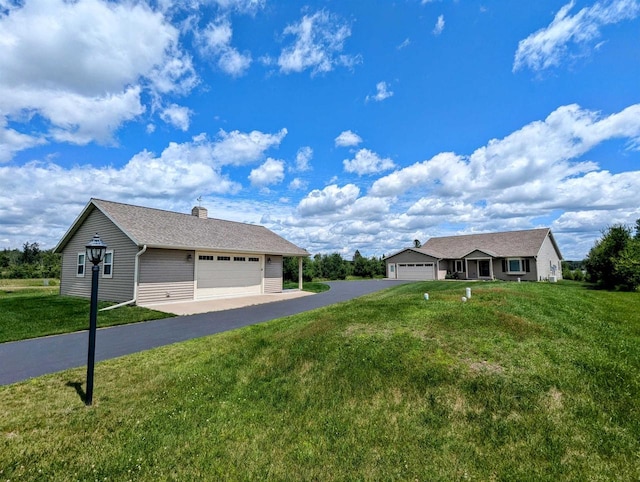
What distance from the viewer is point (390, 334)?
6.50 m

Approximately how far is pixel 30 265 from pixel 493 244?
188 feet

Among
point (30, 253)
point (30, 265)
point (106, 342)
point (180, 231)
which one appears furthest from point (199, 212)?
point (30, 253)

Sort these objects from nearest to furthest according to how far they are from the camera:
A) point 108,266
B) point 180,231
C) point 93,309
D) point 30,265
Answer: point 93,309 < point 108,266 < point 180,231 < point 30,265

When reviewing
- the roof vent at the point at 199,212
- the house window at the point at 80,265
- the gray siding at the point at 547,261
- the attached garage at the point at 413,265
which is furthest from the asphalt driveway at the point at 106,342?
the gray siding at the point at 547,261

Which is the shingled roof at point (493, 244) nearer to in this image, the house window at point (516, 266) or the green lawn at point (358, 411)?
the house window at point (516, 266)

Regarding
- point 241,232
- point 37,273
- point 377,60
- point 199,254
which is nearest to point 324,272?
point 241,232

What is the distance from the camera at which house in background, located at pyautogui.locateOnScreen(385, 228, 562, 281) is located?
101ft

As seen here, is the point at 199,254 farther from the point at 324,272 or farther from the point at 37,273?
the point at 37,273

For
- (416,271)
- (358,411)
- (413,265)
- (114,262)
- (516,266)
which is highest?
(114,262)

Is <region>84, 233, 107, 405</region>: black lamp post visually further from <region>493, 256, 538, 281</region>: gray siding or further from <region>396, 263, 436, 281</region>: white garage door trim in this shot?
<region>493, 256, 538, 281</region>: gray siding

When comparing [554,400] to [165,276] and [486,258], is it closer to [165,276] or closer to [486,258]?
[165,276]

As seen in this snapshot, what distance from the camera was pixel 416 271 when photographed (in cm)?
3572

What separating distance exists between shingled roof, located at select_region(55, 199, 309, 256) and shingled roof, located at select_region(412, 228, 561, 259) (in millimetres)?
20648

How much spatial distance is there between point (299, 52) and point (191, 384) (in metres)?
12.2
